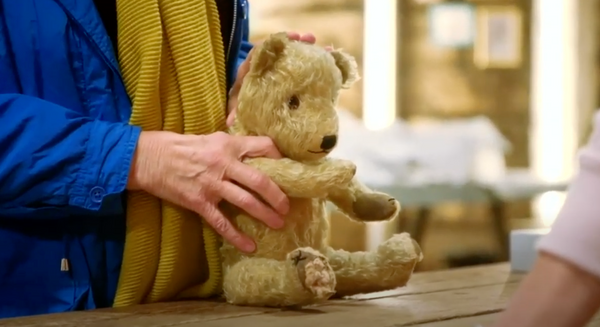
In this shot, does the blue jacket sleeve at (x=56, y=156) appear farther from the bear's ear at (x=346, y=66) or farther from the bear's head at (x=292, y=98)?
the bear's ear at (x=346, y=66)

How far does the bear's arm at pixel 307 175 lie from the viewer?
94 centimetres

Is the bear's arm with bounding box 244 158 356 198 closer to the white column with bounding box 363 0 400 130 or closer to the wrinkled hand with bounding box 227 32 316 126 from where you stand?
the wrinkled hand with bounding box 227 32 316 126

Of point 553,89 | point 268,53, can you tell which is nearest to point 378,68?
point 553,89

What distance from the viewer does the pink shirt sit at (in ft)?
1.58

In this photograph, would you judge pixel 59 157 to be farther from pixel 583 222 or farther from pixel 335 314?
pixel 583 222

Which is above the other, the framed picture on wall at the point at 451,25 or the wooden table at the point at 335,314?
the framed picture on wall at the point at 451,25

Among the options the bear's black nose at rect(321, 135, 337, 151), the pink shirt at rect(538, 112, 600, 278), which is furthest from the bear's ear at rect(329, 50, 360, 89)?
the pink shirt at rect(538, 112, 600, 278)

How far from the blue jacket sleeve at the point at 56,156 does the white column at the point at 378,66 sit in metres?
2.25

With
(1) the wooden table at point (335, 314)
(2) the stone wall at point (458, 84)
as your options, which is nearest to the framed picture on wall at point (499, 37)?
(2) the stone wall at point (458, 84)

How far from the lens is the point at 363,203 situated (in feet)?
3.48

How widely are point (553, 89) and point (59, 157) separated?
9.20 feet

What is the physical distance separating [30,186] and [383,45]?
2.38 m

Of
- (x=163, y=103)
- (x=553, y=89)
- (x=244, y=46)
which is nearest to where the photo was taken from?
(x=163, y=103)

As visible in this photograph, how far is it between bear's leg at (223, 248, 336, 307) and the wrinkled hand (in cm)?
19
